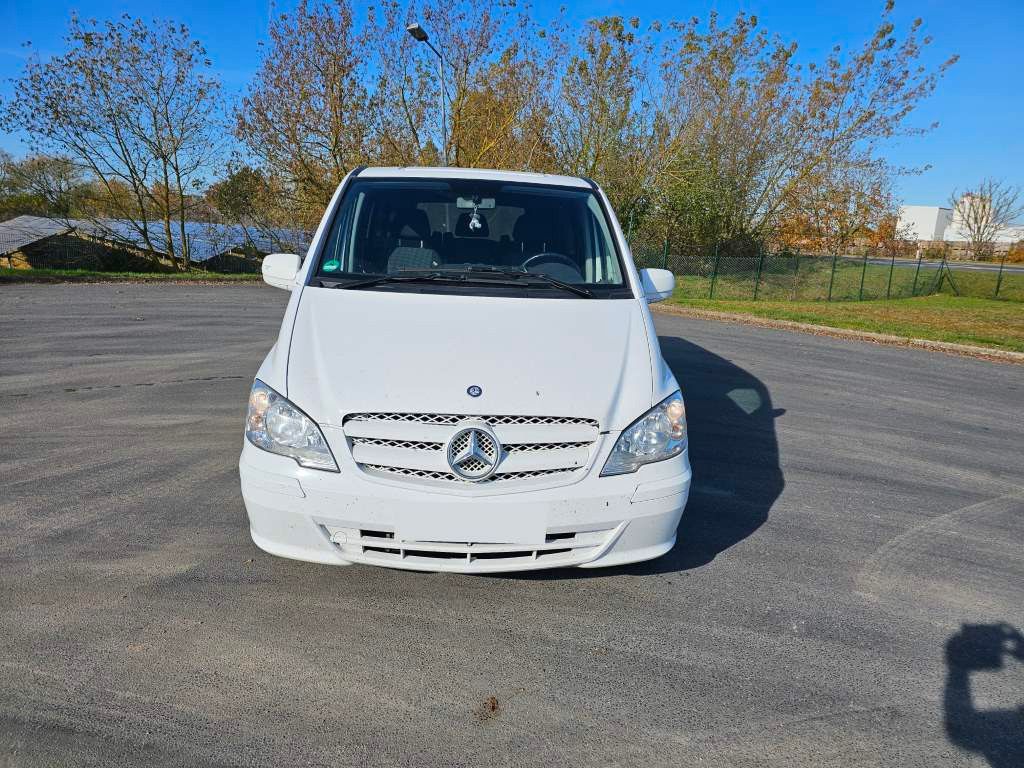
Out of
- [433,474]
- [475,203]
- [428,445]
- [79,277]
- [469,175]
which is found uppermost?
[469,175]

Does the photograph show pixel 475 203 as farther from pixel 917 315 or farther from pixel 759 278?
pixel 759 278

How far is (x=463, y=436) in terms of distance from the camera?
2744mm

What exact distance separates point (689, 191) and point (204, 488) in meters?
23.0

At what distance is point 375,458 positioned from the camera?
2752mm

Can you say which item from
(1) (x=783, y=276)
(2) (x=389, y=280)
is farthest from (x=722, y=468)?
(1) (x=783, y=276)

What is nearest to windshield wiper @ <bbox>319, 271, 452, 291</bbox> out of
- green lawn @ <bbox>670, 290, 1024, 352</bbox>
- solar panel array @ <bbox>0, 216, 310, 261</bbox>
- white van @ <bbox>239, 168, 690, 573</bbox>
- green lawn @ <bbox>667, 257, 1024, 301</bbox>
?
white van @ <bbox>239, 168, 690, 573</bbox>

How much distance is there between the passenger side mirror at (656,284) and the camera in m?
4.09

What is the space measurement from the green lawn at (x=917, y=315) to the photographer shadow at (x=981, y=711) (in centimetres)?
1140

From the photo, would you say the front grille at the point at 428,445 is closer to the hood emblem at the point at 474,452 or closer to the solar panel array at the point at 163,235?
the hood emblem at the point at 474,452

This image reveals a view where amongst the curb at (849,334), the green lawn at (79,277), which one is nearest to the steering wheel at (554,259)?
the curb at (849,334)

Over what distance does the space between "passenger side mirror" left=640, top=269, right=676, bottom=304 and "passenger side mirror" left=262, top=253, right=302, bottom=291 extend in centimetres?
203

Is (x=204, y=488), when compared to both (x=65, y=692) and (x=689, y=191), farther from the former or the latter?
(x=689, y=191)

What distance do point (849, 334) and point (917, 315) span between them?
20.6ft

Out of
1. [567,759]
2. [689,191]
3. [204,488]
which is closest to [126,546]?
[204,488]
